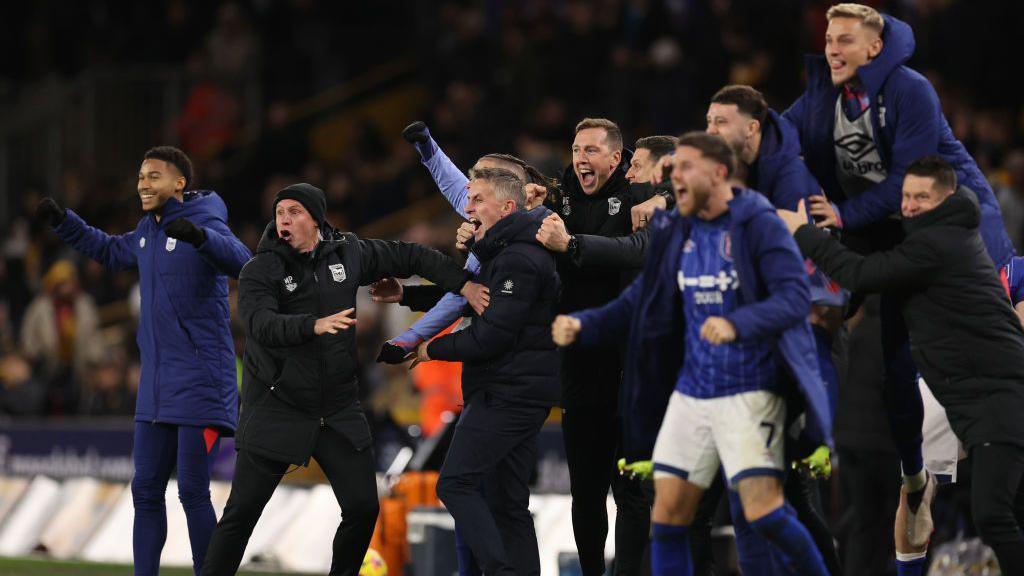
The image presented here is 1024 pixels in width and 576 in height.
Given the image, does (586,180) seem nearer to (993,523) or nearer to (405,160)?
(993,523)

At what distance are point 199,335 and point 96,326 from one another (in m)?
9.73

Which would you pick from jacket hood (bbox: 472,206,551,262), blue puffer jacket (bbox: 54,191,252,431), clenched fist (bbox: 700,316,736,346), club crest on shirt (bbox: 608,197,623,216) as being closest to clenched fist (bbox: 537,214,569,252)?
jacket hood (bbox: 472,206,551,262)

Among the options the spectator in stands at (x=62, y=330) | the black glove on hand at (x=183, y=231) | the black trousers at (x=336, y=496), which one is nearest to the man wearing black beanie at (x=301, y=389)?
the black trousers at (x=336, y=496)

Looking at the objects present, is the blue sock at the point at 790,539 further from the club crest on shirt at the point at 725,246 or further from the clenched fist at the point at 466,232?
the clenched fist at the point at 466,232

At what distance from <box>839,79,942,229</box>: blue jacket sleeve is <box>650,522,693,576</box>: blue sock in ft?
5.93

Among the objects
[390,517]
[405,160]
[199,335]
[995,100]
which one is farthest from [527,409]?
[405,160]

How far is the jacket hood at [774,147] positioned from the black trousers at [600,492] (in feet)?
5.07

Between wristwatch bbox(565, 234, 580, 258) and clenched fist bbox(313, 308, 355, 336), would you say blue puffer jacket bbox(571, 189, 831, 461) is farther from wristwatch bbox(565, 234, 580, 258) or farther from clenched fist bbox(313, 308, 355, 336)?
clenched fist bbox(313, 308, 355, 336)

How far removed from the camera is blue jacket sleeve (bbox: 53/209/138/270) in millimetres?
9289

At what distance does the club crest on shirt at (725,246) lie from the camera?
6793mm

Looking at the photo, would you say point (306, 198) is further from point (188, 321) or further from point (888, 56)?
point (888, 56)

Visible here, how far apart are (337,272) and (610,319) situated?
1.72 meters

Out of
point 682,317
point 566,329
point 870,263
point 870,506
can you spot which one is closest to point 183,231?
point 566,329

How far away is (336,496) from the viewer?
316 inches
